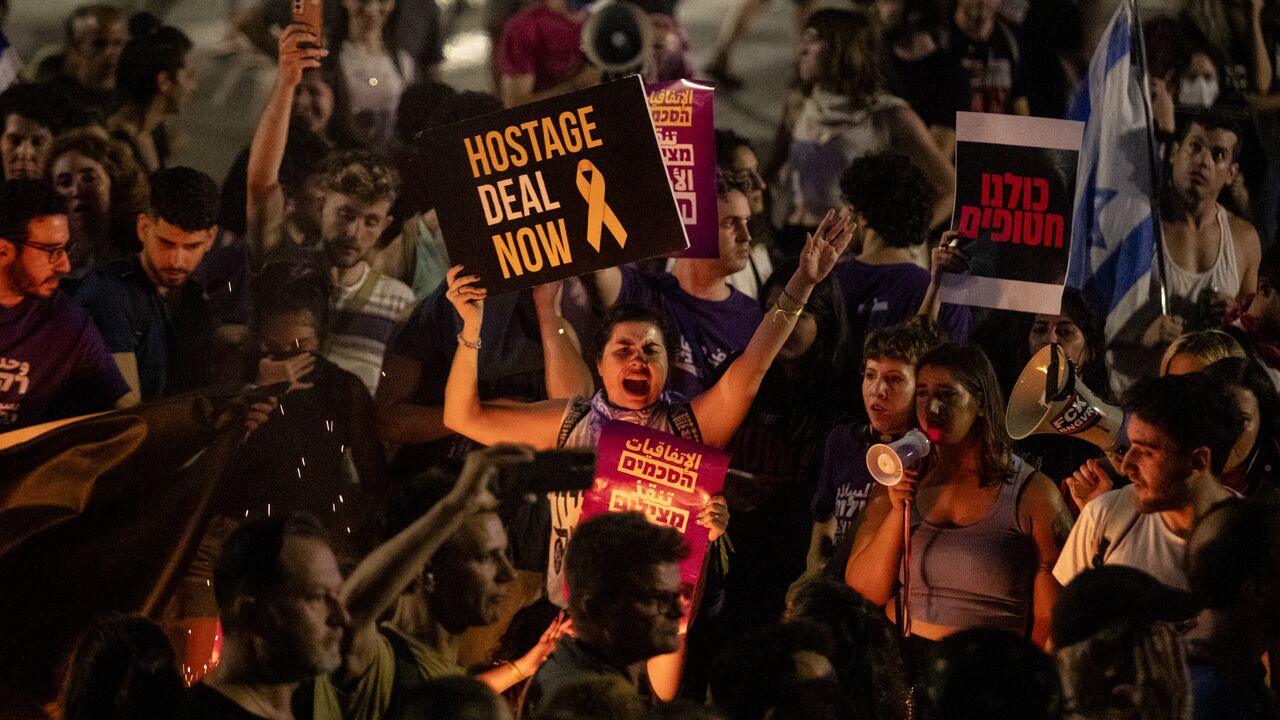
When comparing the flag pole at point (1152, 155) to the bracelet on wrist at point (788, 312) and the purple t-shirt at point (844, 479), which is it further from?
the bracelet on wrist at point (788, 312)

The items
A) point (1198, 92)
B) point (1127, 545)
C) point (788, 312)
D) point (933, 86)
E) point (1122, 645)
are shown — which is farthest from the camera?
point (1198, 92)

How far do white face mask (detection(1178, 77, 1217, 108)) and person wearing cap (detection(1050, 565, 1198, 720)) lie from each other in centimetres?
238

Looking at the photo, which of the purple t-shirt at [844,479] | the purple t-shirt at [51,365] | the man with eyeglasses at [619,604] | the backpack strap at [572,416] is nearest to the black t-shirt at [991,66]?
the purple t-shirt at [844,479]

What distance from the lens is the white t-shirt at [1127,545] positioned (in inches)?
198

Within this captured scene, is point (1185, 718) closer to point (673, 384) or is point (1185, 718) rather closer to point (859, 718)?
point (859, 718)

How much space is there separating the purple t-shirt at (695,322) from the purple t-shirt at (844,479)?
501mm

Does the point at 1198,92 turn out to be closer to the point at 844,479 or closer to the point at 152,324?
the point at 844,479

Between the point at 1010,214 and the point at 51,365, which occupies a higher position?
the point at 1010,214

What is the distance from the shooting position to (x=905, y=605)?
5.16 meters

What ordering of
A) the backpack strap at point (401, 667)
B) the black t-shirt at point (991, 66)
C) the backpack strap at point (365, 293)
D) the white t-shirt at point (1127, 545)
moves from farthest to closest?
1. the black t-shirt at point (991, 66)
2. the backpack strap at point (365, 293)
3. the white t-shirt at point (1127, 545)
4. the backpack strap at point (401, 667)

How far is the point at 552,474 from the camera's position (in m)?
5.30

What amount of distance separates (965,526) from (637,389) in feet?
3.85

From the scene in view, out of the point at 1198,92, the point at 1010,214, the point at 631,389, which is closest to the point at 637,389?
the point at 631,389

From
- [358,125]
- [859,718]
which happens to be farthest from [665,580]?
[358,125]
